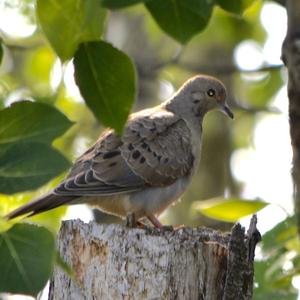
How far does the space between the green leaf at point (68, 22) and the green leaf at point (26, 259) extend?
0.37m

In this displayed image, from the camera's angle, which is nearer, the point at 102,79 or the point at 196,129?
the point at 102,79

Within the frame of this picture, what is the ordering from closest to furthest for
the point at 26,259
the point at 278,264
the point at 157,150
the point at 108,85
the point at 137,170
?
1. the point at 26,259
2. the point at 108,85
3. the point at 278,264
4. the point at 137,170
5. the point at 157,150

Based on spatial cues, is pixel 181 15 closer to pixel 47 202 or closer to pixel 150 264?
pixel 150 264

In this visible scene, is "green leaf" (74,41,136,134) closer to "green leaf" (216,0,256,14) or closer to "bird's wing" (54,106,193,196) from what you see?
"green leaf" (216,0,256,14)

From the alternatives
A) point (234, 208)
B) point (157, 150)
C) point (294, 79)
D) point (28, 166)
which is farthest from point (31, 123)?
point (157, 150)

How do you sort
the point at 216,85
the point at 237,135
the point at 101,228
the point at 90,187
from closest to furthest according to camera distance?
the point at 101,228 < the point at 90,187 < the point at 216,85 < the point at 237,135

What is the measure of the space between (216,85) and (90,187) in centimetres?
184

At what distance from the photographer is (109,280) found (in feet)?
9.30

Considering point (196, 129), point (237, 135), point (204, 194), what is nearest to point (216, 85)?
point (196, 129)

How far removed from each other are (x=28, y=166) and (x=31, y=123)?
8 centimetres

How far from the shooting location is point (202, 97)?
6.62 metres

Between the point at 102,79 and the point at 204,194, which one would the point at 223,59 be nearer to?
the point at 204,194

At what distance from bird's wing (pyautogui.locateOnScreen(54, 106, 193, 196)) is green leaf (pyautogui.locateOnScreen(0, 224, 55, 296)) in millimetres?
3763

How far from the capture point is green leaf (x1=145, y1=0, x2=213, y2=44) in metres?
1.60
